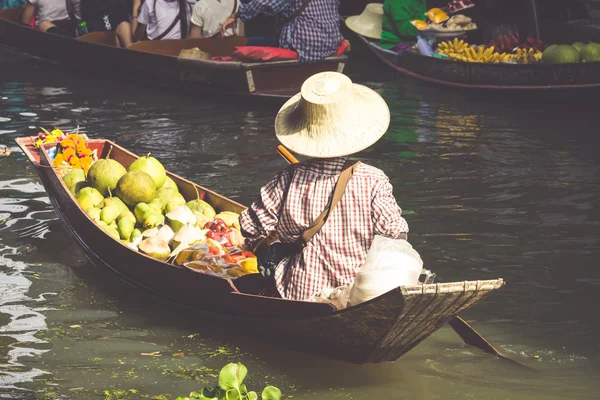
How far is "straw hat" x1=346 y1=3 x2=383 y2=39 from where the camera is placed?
13.3m

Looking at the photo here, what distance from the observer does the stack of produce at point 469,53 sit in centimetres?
1126

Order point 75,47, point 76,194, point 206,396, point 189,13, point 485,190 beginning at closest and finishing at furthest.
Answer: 1. point 206,396
2. point 76,194
3. point 485,190
4. point 189,13
5. point 75,47

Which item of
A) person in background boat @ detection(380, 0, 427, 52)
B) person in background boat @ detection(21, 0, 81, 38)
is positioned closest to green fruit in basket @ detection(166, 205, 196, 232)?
person in background boat @ detection(380, 0, 427, 52)

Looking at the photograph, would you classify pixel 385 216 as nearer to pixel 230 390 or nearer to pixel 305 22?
pixel 230 390

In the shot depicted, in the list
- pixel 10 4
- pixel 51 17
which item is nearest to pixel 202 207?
pixel 51 17

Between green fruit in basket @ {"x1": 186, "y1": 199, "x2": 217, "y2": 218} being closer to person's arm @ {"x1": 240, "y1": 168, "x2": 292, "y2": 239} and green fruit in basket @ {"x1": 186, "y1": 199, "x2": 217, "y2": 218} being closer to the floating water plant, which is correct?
A: person's arm @ {"x1": 240, "y1": 168, "x2": 292, "y2": 239}

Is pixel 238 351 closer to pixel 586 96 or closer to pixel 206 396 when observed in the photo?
pixel 206 396

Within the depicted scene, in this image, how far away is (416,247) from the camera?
241 inches

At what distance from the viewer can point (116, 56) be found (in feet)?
38.8

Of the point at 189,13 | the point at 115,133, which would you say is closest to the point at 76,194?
the point at 115,133

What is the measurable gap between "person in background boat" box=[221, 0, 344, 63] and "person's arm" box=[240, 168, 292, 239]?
17.8 ft

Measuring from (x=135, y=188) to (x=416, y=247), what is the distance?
5.98 feet

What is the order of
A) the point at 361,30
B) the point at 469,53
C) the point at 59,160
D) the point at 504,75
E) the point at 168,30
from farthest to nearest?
the point at 361,30 < the point at 469,53 < the point at 168,30 < the point at 504,75 < the point at 59,160

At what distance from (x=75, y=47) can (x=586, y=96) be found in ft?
21.4
